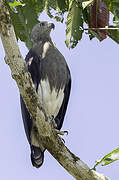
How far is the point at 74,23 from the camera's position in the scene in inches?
130

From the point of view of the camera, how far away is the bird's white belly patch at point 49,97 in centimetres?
467

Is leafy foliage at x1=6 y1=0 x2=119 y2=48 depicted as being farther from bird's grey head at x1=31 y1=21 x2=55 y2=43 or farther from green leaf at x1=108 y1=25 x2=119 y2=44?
bird's grey head at x1=31 y1=21 x2=55 y2=43

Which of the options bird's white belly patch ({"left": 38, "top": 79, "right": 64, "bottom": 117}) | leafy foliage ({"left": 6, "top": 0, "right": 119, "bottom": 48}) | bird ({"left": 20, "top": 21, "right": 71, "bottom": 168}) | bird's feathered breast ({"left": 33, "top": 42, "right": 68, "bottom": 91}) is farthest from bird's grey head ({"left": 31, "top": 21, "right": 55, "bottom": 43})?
leafy foliage ({"left": 6, "top": 0, "right": 119, "bottom": 48})

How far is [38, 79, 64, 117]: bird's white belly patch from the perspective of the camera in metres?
4.67

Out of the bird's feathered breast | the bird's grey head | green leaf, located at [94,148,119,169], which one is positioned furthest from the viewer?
the bird's grey head

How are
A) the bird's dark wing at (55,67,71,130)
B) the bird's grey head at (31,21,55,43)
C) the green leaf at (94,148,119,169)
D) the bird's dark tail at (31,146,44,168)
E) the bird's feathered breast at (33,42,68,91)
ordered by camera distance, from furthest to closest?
1. the bird's grey head at (31,21,55,43)
2. the bird's dark wing at (55,67,71,130)
3. the bird's feathered breast at (33,42,68,91)
4. the bird's dark tail at (31,146,44,168)
5. the green leaf at (94,148,119,169)

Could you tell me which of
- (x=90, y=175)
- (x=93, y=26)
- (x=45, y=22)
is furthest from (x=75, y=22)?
(x=45, y=22)

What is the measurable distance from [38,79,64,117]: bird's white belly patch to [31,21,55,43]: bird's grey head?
106 cm

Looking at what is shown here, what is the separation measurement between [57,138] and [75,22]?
3.43 ft

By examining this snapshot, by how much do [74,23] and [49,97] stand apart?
1.59m

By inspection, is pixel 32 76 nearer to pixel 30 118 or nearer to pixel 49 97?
pixel 49 97

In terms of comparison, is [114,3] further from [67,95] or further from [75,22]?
[67,95]

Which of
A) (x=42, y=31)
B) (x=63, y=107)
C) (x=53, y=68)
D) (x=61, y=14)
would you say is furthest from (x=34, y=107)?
(x=42, y=31)

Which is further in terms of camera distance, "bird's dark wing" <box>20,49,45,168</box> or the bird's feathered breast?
the bird's feathered breast
